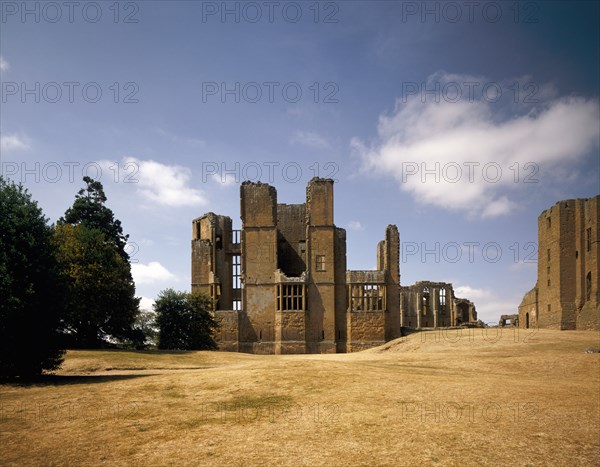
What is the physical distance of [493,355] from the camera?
3017 centimetres

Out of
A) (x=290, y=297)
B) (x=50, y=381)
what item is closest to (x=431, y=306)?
(x=290, y=297)

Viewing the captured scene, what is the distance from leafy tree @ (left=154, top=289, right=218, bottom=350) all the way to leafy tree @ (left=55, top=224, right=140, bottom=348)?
2.96 m

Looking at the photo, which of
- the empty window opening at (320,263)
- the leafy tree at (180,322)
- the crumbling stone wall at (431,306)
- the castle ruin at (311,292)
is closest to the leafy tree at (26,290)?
the leafy tree at (180,322)

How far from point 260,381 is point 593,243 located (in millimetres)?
39909

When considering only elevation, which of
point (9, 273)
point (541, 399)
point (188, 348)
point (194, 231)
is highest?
point (194, 231)

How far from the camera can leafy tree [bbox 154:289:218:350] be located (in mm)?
43969

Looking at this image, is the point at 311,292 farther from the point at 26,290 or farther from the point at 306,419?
the point at 306,419

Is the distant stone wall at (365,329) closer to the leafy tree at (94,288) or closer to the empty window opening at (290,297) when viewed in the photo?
the empty window opening at (290,297)

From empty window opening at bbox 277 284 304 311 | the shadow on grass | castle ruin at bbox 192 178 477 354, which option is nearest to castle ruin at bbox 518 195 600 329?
castle ruin at bbox 192 178 477 354

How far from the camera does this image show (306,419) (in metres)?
13.6

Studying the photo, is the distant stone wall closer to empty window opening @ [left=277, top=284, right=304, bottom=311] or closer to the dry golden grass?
empty window opening @ [left=277, top=284, right=304, bottom=311]

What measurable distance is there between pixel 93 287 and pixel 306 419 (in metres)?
31.8

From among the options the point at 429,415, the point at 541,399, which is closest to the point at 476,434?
the point at 429,415

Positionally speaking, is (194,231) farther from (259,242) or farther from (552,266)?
(552,266)
